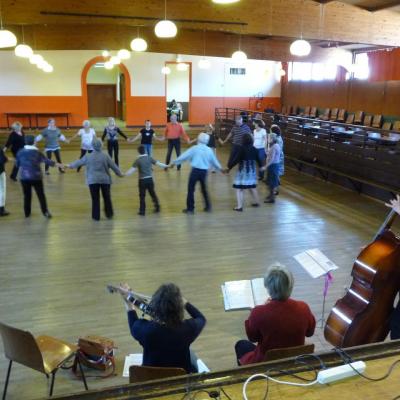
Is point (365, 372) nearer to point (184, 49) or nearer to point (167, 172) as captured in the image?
point (167, 172)

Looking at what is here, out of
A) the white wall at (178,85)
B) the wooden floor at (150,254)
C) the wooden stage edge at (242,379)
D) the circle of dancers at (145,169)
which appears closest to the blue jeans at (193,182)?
the circle of dancers at (145,169)

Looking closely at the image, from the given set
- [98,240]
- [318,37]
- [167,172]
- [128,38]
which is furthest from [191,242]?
[128,38]

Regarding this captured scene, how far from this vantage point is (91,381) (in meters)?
3.63

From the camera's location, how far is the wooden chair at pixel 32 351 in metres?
2.92

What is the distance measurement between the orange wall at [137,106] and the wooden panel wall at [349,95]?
1.00 metres

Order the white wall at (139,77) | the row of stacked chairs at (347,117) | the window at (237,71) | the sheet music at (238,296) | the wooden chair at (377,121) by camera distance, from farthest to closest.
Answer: the window at (237,71) → the white wall at (139,77) → the wooden chair at (377,121) → the row of stacked chairs at (347,117) → the sheet music at (238,296)

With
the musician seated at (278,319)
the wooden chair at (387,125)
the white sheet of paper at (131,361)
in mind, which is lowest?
the white sheet of paper at (131,361)

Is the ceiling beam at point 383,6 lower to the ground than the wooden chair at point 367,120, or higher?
higher

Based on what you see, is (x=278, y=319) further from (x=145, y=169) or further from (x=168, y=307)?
(x=145, y=169)

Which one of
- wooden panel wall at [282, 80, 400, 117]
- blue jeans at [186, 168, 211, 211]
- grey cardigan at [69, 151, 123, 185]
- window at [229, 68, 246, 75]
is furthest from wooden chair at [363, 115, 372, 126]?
grey cardigan at [69, 151, 123, 185]

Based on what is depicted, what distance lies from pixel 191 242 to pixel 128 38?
9664 millimetres

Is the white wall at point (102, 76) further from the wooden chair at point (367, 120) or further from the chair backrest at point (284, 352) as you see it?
the chair backrest at point (284, 352)

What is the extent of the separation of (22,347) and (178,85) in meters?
21.1

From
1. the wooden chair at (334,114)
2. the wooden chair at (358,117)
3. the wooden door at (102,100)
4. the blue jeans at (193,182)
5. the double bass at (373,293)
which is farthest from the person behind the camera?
the wooden door at (102,100)
